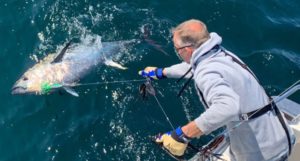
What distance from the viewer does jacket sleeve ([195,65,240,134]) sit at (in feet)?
15.3

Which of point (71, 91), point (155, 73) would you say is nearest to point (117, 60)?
point (71, 91)

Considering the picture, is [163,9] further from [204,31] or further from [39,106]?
[204,31]

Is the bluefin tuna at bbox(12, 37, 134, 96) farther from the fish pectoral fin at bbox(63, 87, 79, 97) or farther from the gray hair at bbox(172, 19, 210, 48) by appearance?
the gray hair at bbox(172, 19, 210, 48)

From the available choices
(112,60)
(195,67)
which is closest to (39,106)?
(112,60)

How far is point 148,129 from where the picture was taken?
8.07m

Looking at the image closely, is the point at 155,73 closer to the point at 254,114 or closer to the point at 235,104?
the point at 254,114

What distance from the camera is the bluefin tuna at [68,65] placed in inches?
342

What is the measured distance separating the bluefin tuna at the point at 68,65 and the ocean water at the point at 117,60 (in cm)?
20

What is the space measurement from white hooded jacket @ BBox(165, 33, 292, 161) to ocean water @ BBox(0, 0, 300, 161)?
97.4 inches

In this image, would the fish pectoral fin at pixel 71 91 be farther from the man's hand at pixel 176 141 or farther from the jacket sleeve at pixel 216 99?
the jacket sleeve at pixel 216 99

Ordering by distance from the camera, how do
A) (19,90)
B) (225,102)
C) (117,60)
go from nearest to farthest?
(225,102), (19,90), (117,60)

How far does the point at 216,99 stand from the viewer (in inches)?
185

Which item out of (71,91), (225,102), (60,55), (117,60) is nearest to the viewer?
(225,102)

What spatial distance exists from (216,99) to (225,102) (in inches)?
4.1
